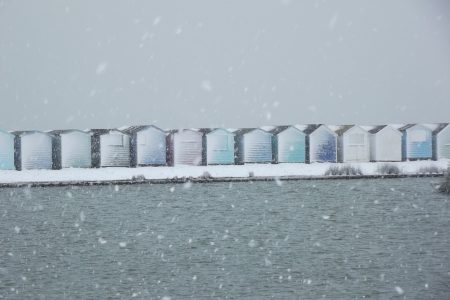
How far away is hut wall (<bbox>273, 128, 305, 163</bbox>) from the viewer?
43.9m

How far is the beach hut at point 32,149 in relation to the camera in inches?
1633

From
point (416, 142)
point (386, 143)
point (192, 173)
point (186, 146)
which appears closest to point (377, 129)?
point (386, 143)

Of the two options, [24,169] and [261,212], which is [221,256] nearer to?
[261,212]

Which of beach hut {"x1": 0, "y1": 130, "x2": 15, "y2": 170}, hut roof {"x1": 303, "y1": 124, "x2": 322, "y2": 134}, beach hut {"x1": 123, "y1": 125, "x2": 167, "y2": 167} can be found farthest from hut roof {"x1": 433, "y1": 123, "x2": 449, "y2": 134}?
beach hut {"x1": 0, "y1": 130, "x2": 15, "y2": 170}

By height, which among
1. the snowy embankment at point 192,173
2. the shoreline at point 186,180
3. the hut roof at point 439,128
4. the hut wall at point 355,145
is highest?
the hut roof at point 439,128

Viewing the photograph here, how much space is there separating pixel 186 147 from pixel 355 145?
1186 centimetres

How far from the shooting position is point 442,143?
4647 cm

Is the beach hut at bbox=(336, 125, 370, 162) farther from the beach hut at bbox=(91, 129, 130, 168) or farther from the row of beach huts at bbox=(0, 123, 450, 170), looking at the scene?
the beach hut at bbox=(91, 129, 130, 168)

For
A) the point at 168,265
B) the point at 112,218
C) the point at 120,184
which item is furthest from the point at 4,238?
the point at 120,184

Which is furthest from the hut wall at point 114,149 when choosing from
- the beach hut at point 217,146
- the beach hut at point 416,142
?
the beach hut at point 416,142

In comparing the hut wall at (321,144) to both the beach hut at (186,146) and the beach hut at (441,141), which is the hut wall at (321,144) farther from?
the beach hut at (441,141)

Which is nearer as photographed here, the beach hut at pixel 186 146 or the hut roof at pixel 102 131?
the hut roof at pixel 102 131

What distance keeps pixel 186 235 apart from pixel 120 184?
1695 cm

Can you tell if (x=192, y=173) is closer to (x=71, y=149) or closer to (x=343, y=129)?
(x=71, y=149)
